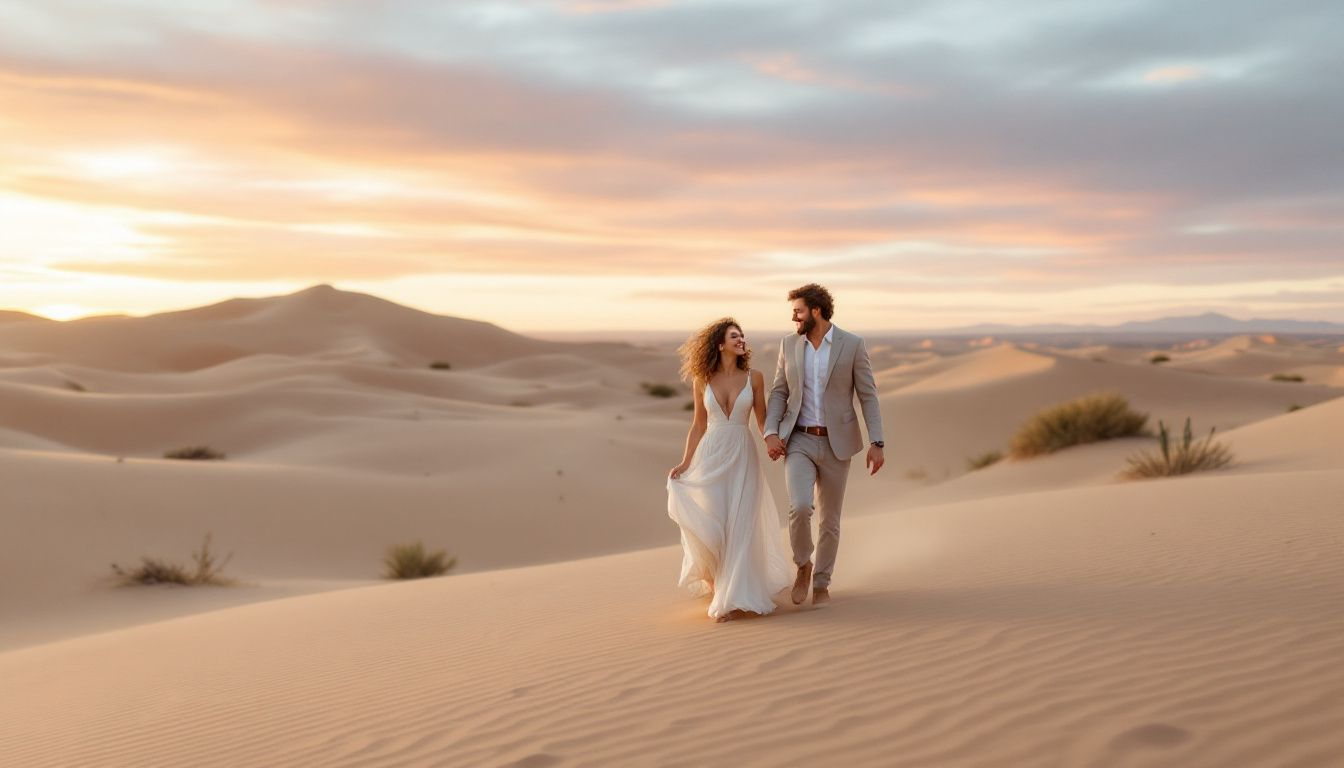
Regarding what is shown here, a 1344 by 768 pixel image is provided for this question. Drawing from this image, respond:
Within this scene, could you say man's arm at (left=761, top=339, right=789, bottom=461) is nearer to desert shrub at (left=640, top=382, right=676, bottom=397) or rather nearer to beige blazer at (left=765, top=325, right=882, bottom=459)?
beige blazer at (left=765, top=325, right=882, bottom=459)

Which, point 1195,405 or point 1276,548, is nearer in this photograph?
point 1276,548

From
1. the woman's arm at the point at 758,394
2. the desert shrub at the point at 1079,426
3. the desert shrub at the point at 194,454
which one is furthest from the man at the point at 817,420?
the desert shrub at the point at 194,454

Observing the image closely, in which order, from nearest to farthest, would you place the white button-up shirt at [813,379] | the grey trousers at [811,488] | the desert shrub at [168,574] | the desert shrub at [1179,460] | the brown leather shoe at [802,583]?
the grey trousers at [811,488], the white button-up shirt at [813,379], the brown leather shoe at [802,583], the desert shrub at [168,574], the desert shrub at [1179,460]

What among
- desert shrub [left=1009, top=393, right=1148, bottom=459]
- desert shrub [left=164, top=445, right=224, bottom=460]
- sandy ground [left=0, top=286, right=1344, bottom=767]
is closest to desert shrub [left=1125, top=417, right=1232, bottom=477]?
sandy ground [left=0, top=286, right=1344, bottom=767]

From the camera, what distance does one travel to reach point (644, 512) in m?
20.5

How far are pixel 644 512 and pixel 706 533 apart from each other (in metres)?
14.0

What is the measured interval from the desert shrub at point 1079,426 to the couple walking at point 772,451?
50.7ft

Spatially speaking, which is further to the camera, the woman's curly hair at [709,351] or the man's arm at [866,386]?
the woman's curly hair at [709,351]

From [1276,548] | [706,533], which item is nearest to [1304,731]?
[706,533]

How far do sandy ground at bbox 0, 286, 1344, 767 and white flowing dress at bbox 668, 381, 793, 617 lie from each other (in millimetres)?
254

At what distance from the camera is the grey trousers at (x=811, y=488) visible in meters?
6.45

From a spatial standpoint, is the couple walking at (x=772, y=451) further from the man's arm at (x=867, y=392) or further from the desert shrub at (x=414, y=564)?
the desert shrub at (x=414, y=564)

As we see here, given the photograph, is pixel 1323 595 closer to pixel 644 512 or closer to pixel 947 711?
pixel 947 711

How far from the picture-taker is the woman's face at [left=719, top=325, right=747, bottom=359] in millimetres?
6719
